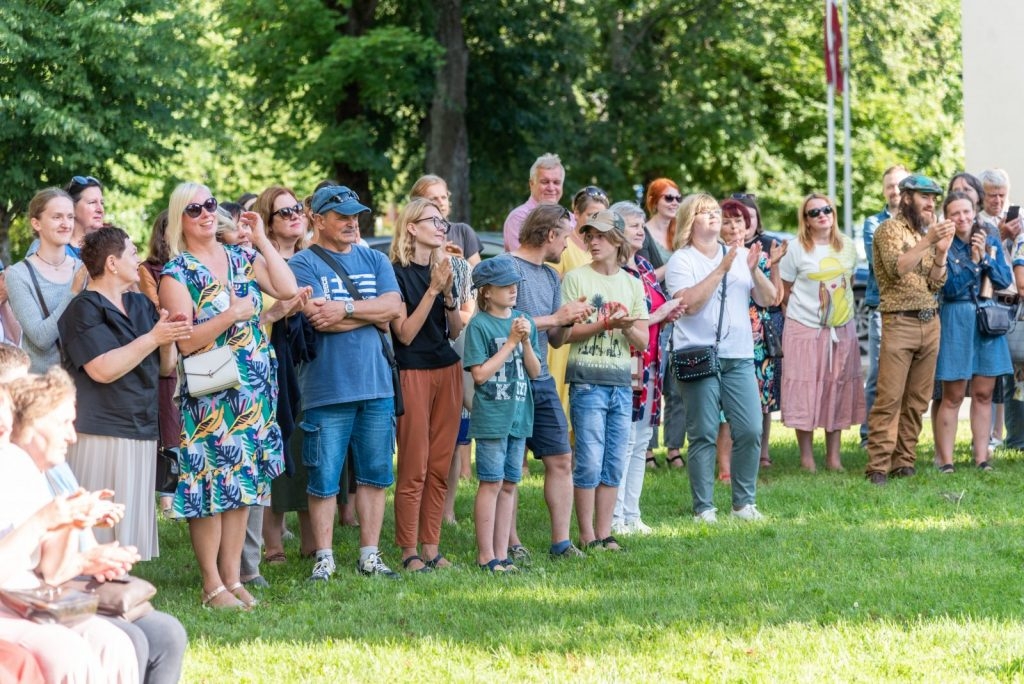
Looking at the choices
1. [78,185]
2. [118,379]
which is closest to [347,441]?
[118,379]

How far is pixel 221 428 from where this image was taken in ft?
23.6

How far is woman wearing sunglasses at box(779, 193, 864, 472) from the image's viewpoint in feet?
36.9

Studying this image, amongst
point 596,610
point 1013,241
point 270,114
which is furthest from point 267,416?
point 270,114

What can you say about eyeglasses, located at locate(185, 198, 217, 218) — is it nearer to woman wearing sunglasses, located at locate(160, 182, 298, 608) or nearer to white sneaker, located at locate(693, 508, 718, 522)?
woman wearing sunglasses, located at locate(160, 182, 298, 608)

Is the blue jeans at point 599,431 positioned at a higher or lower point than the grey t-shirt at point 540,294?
lower

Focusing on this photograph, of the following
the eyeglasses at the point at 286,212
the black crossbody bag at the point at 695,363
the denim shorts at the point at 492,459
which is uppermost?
the eyeglasses at the point at 286,212

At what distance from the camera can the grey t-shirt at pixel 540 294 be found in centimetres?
831

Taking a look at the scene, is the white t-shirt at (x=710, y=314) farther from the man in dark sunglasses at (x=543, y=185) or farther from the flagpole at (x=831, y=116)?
the flagpole at (x=831, y=116)

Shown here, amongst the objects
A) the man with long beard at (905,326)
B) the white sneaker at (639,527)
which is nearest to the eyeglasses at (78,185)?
the white sneaker at (639,527)

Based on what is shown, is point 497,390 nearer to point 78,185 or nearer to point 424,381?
point 424,381

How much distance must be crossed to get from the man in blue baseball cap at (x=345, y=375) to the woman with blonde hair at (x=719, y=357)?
7.34 feet

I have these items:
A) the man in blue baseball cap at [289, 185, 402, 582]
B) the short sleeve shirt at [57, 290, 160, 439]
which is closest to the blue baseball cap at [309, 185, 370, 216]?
the man in blue baseball cap at [289, 185, 402, 582]

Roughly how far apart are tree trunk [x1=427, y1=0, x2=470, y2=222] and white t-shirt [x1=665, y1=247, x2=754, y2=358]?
13.5 m

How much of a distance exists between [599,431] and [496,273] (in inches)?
49.3
